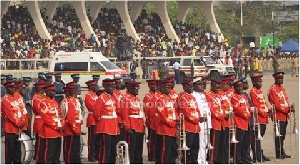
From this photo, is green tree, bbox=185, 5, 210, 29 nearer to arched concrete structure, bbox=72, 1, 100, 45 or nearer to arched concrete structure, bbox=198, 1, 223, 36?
arched concrete structure, bbox=198, 1, 223, 36

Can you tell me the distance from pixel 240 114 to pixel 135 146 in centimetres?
194

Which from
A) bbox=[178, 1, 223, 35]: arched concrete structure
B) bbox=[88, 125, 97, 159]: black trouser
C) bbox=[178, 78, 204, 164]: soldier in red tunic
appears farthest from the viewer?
bbox=[178, 1, 223, 35]: arched concrete structure

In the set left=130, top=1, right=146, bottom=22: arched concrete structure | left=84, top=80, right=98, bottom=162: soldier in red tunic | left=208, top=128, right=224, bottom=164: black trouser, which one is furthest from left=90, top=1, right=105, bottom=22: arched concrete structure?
left=208, top=128, right=224, bottom=164: black trouser

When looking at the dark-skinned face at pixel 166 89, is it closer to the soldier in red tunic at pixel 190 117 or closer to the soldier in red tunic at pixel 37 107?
the soldier in red tunic at pixel 190 117

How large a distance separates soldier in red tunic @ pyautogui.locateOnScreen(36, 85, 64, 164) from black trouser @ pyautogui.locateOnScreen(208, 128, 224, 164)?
2622 millimetres

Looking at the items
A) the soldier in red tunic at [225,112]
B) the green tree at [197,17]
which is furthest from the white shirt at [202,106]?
the green tree at [197,17]

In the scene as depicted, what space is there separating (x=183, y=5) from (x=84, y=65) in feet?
82.8

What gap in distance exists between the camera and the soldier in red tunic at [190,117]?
597 inches

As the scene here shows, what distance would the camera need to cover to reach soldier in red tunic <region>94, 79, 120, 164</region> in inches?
602

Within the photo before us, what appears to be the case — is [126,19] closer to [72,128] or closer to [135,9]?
[135,9]

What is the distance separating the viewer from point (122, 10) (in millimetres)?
55406

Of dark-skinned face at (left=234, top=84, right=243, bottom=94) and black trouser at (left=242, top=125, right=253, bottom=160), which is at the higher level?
dark-skinned face at (left=234, top=84, right=243, bottom=94)

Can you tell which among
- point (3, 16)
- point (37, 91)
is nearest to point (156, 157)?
point (37, 91)

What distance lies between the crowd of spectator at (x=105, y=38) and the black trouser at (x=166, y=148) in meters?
29.1
